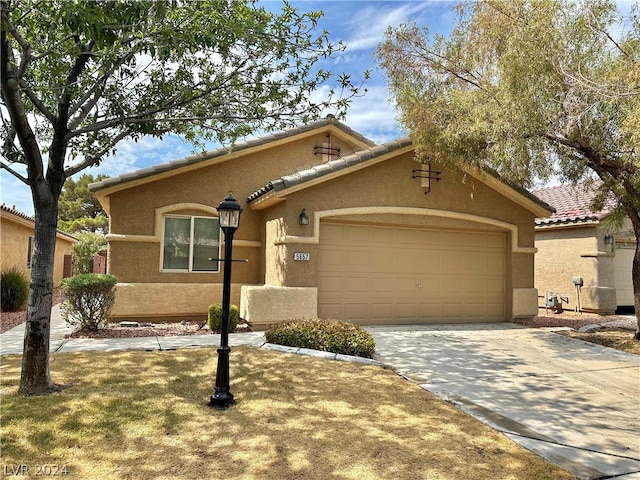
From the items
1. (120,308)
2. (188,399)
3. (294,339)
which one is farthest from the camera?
(120,308)

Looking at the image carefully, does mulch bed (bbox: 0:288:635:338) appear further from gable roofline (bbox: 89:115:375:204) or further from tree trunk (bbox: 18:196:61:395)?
tree trunk (bbox: 18:196:61:395)

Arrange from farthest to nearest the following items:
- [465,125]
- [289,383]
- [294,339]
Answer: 1. [465,125]
2. [294,339]
3. [289,383]

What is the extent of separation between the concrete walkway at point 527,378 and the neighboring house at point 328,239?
1.11 meters

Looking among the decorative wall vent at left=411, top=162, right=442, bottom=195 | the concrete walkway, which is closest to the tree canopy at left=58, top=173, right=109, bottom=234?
the concrete walkway

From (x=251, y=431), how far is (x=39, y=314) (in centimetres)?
319

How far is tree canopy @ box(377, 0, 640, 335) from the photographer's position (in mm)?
8227

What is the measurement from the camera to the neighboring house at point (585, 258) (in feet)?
48.8

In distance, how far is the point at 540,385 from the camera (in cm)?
673

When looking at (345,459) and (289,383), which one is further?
(289,383)

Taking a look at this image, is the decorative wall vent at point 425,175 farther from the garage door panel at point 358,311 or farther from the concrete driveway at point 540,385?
the concrete driveway at point 540,385

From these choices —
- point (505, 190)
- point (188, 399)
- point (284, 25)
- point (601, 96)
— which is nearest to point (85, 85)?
point (284, 25)

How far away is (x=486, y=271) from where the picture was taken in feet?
41.5

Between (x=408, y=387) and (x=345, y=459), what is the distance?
2.51 metres

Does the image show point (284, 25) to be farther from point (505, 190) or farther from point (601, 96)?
point (505, 190)
